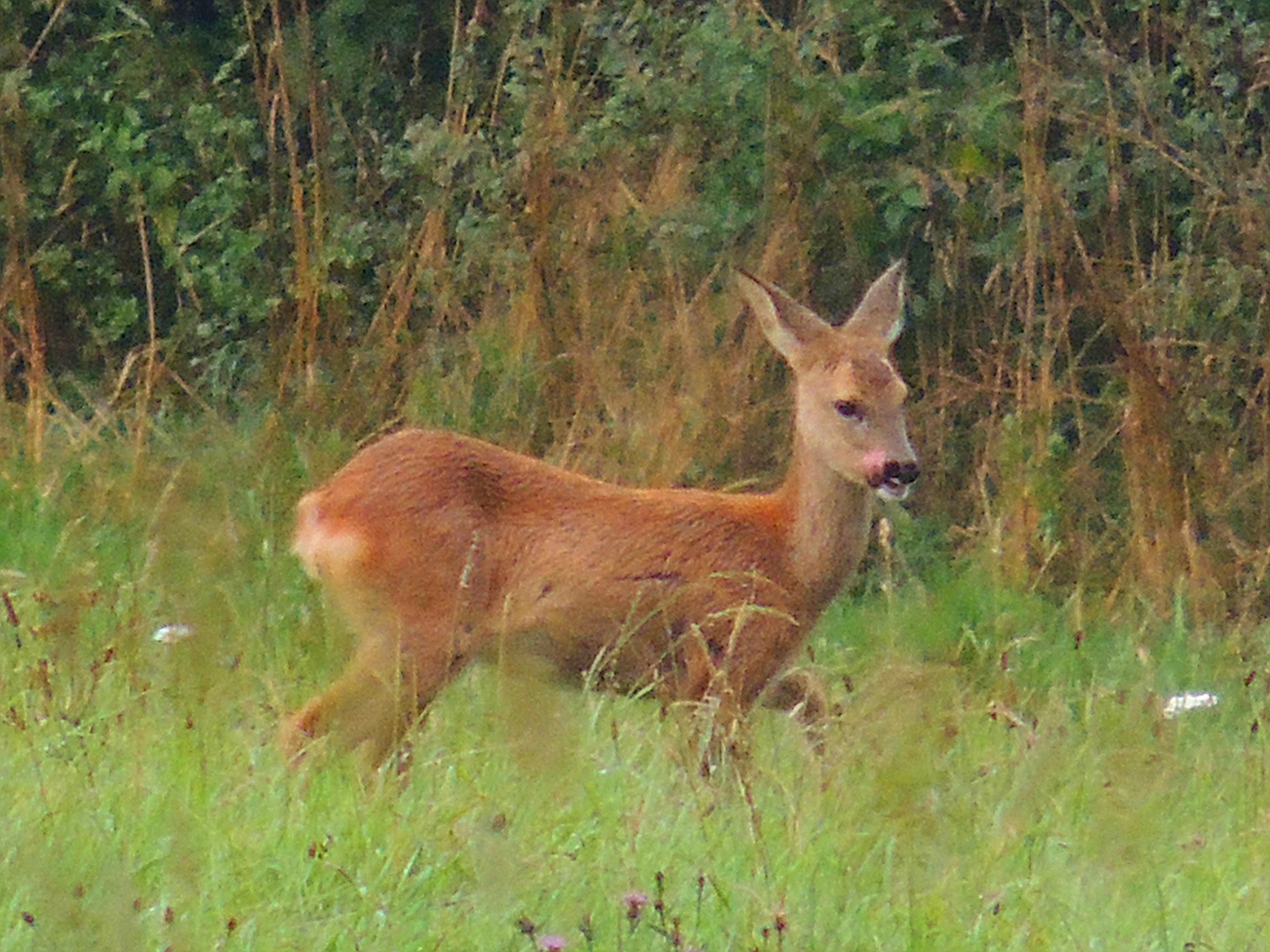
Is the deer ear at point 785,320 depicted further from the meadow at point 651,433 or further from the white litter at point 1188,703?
the white litter at point 1188,703

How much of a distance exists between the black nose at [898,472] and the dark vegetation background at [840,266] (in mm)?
1126

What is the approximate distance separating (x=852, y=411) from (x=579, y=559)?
2.45ft

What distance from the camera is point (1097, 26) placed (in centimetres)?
750

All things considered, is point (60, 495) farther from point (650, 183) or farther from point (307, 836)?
point (307, 836)

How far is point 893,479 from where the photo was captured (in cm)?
501

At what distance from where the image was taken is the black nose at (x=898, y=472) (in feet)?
16.4

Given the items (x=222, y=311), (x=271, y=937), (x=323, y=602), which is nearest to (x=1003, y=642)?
(x=323, y=602)

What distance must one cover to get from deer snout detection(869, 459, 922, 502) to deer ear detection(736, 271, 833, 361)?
46 cm

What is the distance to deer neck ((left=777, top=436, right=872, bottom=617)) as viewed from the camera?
5.05m

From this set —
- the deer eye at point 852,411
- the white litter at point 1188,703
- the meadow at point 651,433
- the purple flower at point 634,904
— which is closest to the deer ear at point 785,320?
the deer eye at point 852,411

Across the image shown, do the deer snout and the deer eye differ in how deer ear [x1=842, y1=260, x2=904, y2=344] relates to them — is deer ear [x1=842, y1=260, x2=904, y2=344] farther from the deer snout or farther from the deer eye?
the deer snout

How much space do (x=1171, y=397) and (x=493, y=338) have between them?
1.88 meters

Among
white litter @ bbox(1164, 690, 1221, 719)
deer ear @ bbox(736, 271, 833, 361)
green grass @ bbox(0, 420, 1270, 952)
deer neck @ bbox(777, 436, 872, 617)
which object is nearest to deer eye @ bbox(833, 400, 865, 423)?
deer neck @ bbox(777, 436, 872, 617)

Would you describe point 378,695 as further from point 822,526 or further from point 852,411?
point 852,411
